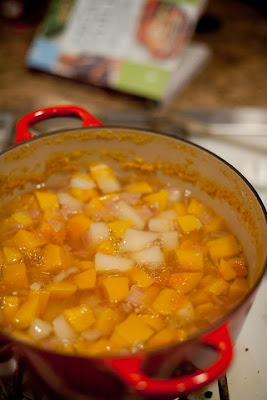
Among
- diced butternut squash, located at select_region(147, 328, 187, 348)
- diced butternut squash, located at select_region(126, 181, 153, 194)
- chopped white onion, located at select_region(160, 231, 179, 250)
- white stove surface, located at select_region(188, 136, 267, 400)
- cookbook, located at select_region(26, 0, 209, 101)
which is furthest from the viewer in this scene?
cookbook, located at select_region(26, 0, 209, 101)

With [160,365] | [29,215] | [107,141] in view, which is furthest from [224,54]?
[160,365]

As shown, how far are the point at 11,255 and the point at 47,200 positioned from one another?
0.53 feet

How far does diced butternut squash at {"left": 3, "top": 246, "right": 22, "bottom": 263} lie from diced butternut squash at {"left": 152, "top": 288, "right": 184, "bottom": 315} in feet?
0.83

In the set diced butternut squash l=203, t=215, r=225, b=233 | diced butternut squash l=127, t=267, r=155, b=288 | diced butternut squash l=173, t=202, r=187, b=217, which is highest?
diced butternut squash l=127, t=267, r=155, b=288

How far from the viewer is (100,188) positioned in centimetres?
101

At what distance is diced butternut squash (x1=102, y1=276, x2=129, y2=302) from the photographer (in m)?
0.77

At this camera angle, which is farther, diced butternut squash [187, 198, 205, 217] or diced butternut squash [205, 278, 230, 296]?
diced butternut squash [187, 198, 205, 217]

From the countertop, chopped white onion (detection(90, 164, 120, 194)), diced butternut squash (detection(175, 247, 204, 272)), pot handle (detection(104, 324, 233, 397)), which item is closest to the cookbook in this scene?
the countertop

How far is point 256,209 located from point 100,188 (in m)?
0.36

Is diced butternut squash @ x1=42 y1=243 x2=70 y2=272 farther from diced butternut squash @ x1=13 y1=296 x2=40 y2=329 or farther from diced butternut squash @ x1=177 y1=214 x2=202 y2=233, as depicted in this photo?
diced butternut squash @ x1=177 y1=214 x2=202 y2=233

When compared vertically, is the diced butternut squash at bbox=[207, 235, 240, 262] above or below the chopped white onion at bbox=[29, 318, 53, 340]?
below

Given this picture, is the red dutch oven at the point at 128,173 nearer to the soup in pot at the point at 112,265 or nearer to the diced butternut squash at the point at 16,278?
the soup in pot at the point at 112,265

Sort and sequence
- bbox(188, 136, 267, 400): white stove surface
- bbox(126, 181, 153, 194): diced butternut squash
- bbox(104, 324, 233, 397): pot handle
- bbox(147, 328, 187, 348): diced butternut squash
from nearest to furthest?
bbox(104, 324, 233, 397): pot handle, bbox(147, 328, 187, 348): diced butternut squash, bbox(188, 136, 267, 400): white stove surface, bbox(126, 181, 153, 194): diced butternut squash

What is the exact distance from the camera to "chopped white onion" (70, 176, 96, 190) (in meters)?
1.01
